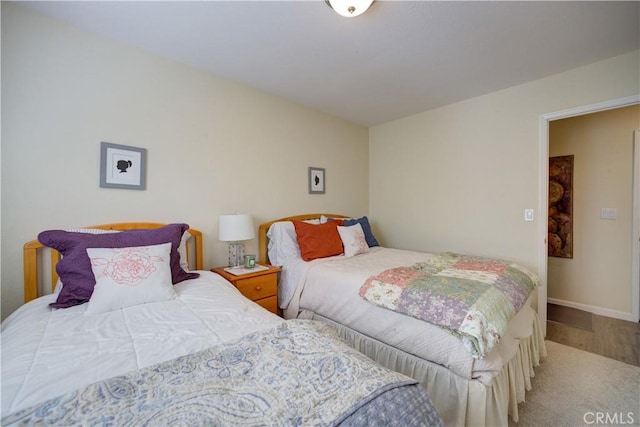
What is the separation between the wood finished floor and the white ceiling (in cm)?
245

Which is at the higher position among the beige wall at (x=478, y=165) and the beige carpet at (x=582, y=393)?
the beige wall at (x=478, y=165)

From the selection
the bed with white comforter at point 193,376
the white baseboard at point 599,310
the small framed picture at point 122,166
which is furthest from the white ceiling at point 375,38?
the white baseboard at point 599,310

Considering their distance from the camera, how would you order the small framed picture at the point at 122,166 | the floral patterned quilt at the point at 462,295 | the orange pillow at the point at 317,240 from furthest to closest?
the orange pillow at the point at 317,240 → the small framed picture at the point at 122,166 → the floral patterned quilt at the point at 462,295

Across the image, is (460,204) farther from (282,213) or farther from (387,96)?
(282,213)

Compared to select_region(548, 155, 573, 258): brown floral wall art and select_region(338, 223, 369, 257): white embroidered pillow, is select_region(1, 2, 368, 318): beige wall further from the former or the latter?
select_region(548, 155, 573, 258): brown floral wall art

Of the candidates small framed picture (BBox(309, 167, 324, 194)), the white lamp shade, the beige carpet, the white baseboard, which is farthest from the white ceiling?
the white baseboard

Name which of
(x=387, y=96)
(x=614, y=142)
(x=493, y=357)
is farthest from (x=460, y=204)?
(x=493, y=357)

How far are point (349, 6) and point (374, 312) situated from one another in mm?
1876

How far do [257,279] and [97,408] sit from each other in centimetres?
157

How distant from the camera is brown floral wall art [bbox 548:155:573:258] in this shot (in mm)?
3203

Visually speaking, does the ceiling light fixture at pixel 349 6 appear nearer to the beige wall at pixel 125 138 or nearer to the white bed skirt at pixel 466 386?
the beige wall at pixel 125 138

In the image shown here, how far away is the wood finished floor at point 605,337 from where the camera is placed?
2.23 m

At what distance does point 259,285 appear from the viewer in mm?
2240

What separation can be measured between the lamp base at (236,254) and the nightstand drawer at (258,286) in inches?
12.0
